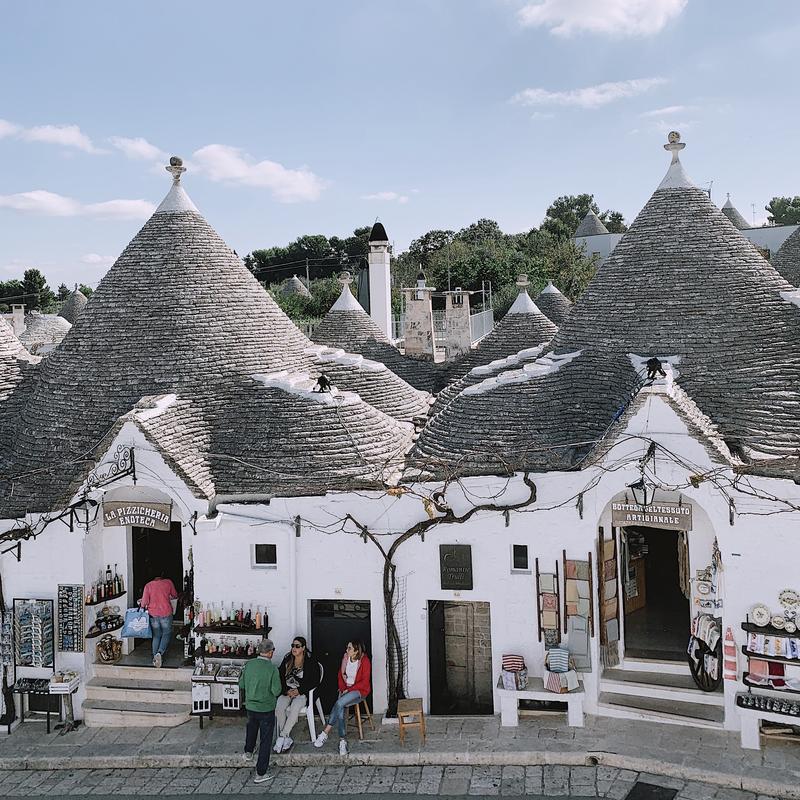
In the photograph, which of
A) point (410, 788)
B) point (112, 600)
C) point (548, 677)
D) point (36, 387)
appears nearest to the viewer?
point (410, 788)

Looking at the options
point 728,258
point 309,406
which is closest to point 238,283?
point 309,406

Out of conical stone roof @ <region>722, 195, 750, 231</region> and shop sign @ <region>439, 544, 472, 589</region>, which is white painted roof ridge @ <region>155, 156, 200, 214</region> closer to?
shop sign @ <region>439, 544, 472, 589</region>

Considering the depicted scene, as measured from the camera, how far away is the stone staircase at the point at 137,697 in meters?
11.3

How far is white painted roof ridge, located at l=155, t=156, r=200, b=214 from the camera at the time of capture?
48.1 ft

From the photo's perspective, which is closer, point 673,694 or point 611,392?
point 673,694

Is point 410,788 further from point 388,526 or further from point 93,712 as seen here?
point 93,712

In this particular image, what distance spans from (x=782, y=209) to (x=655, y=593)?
78.5 m

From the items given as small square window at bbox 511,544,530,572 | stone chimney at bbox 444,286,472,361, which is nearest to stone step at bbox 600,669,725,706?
small square window at bbox 511,544,530,572

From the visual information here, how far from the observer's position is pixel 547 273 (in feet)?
173

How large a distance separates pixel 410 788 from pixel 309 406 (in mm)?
5464

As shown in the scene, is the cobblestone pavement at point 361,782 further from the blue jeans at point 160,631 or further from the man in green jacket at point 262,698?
the blue jeans at point 160,631

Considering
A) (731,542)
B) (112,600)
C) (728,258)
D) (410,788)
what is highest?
(728,258)

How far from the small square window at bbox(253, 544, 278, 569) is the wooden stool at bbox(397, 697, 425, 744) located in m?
2.55

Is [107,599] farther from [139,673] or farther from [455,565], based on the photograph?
[455,565]
